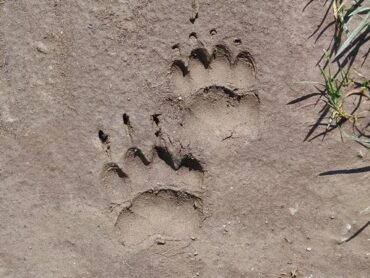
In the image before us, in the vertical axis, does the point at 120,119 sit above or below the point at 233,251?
above

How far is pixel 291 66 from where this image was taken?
1.80 m

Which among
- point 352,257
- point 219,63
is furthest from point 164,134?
point 352,257

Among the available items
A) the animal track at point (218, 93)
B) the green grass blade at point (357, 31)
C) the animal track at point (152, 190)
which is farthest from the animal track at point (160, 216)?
the green grass blade at point (357, 31)

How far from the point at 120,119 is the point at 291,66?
554mm

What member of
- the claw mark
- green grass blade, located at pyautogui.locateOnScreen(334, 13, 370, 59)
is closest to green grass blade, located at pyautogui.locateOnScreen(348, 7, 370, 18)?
green grass blade, located at pyautogui.locateOnScreen(334, 13, 370, 59)

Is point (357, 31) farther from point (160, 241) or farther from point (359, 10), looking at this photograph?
point (160, 241)

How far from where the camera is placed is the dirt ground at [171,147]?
1809mm

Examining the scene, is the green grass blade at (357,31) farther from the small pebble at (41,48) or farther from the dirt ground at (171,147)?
the small pebble at (41,48)

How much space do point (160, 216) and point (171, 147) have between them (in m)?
0.23

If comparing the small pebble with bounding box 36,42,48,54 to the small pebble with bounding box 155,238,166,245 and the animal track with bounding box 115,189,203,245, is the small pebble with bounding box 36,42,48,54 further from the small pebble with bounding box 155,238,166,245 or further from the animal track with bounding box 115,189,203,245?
the small pebble with bounding box 155,238,166,245

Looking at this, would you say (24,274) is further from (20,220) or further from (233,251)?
(233,251)

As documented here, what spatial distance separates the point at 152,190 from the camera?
6.15 ft

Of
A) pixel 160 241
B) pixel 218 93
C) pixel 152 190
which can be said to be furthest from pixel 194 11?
pixel 160 241

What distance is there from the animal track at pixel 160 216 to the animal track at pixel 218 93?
0.22 m
